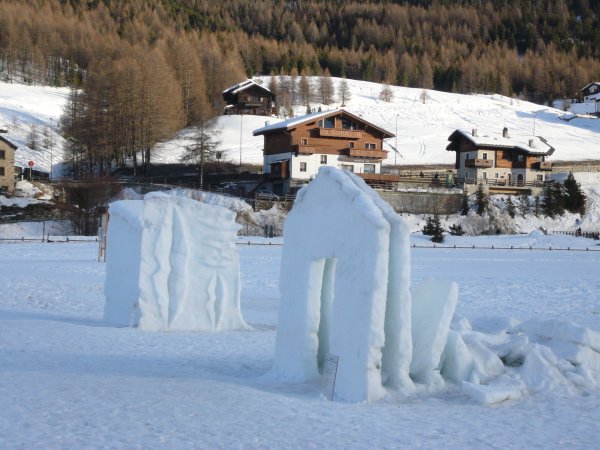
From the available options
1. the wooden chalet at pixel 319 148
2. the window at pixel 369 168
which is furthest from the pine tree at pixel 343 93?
the window at pixel 369 168

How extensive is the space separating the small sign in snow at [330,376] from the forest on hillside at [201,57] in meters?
63.9

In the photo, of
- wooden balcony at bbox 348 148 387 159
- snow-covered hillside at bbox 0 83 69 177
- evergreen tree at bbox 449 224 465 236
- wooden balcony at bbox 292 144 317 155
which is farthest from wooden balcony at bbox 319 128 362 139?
snow-covered hillside at bbox 0 83 69 177

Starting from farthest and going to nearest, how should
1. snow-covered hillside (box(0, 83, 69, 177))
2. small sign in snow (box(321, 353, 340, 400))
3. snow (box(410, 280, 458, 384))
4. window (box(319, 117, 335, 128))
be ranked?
snow-covered hillside (box(0, 83, 69, 177)), window (box(319, 117, 335, 128)), snow (box(410, 280, 458, 384)), small sign in snow (box(321, 353, 340, 400))

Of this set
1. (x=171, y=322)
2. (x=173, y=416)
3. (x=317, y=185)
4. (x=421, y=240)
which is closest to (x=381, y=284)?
(x=317, y=185)

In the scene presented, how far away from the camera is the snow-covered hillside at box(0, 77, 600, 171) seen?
83188mm

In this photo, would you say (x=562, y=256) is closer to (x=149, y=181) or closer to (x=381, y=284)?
(x=381, y=284)

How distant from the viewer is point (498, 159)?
74938 mm

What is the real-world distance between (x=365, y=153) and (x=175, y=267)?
52.4m

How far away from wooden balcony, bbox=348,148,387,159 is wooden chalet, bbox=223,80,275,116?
3711 cm

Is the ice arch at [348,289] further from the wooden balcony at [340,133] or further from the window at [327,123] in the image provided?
the window at [327,123]

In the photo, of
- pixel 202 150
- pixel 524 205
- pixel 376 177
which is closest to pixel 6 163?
pixel 202 150

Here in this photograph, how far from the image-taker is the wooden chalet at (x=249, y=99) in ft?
326

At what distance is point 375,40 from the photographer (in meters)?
188

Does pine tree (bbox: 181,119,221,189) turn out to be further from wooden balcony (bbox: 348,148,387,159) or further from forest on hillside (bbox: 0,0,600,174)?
wooden balcony (bbox: 348,148,387,159)
